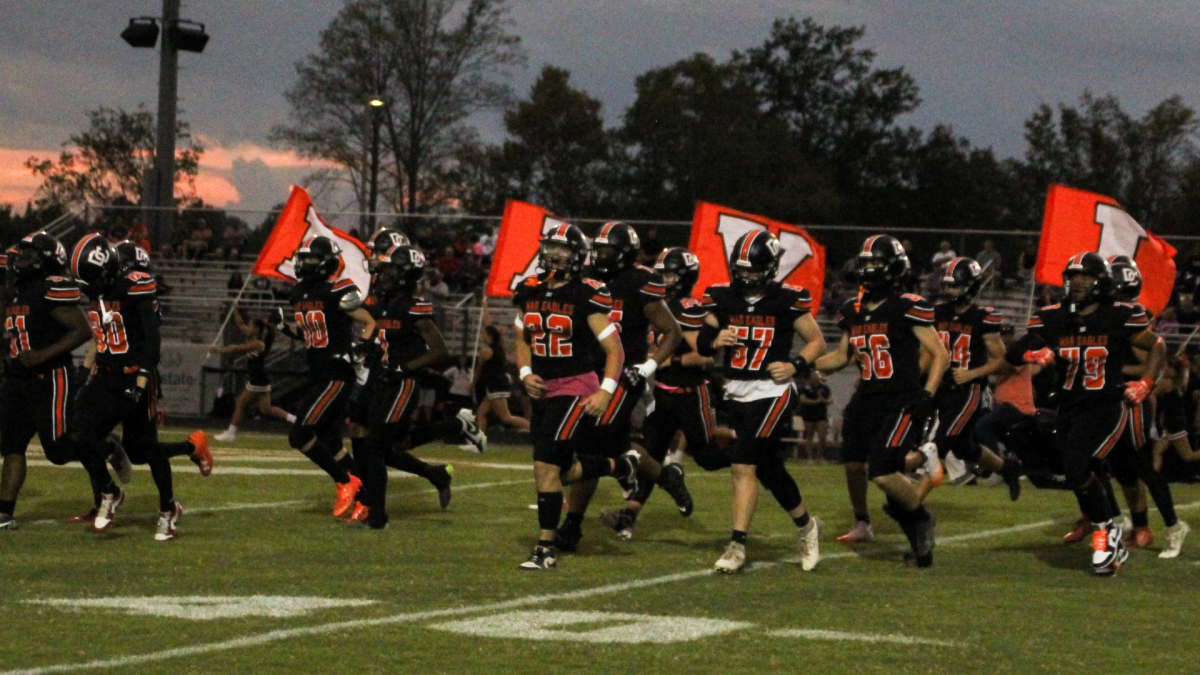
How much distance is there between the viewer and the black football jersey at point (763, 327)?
8.77 metres

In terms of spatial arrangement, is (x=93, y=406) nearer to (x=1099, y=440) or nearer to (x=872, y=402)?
(x=872, y=402)

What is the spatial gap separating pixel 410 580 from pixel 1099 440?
4032 millimetres

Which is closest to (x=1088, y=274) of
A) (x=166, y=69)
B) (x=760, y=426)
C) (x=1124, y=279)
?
(x=1124, y=279)

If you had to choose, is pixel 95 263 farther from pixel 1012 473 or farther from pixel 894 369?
pixel 1012 473

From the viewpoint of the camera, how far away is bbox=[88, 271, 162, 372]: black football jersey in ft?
33.2

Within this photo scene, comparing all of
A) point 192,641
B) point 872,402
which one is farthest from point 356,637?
point 872,402

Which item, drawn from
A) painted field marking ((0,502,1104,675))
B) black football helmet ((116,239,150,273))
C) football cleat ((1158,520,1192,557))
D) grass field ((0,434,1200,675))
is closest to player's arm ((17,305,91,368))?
black football helmet ((116,239,150,273))

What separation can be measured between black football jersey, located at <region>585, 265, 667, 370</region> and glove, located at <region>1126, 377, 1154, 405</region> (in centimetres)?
279

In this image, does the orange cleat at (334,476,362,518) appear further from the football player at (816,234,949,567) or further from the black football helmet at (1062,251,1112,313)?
the black football helmet at (1062,251,1112,313)

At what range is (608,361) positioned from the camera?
27.9ft

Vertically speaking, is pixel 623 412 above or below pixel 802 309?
below

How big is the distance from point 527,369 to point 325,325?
2.65 metres

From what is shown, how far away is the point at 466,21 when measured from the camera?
46281 mm

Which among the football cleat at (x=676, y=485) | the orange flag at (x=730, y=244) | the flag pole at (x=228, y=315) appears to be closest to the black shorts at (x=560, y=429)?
the football cleat at (x=676, y=485)
